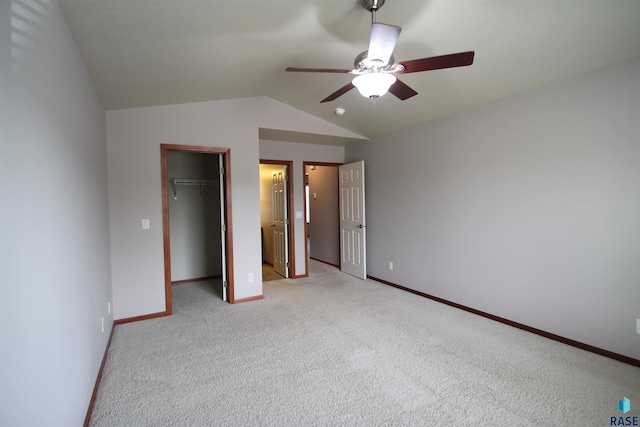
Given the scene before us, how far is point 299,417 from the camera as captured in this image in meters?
1.89

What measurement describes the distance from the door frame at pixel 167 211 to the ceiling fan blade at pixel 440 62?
2.64 m

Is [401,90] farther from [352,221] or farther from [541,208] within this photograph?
[352,221]

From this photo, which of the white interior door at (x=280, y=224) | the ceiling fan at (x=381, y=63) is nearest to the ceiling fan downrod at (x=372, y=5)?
the ceiling fan at (x=381, y=63)

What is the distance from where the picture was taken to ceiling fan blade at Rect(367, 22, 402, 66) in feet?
5.18

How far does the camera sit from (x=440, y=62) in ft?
5.96

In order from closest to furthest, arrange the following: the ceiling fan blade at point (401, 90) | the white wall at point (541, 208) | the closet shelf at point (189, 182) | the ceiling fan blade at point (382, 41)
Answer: the ceiling fan blade at point (382, 41) < the ceiling fan blade at point (401, 90) < the white wall at point (541, 208) < the closet shelf at point (189, 182)

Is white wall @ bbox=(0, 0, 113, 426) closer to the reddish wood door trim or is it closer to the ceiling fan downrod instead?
the ceiling fan downrod

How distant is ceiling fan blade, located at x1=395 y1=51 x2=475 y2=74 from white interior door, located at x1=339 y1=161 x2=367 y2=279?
2.98 meters

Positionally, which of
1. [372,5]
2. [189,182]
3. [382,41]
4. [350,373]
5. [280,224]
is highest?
[372,5]

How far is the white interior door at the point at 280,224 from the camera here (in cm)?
524

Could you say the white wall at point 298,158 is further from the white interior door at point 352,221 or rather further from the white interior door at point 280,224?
the white interior door at point 352,221

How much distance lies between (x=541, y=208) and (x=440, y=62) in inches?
77.9

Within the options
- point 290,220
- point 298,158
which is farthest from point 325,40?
point 290,220

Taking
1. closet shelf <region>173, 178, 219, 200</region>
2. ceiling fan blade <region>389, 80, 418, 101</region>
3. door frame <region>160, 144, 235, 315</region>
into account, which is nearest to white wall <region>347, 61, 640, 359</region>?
ceiling fan blade <region>389, 80, 418, 101</region>
